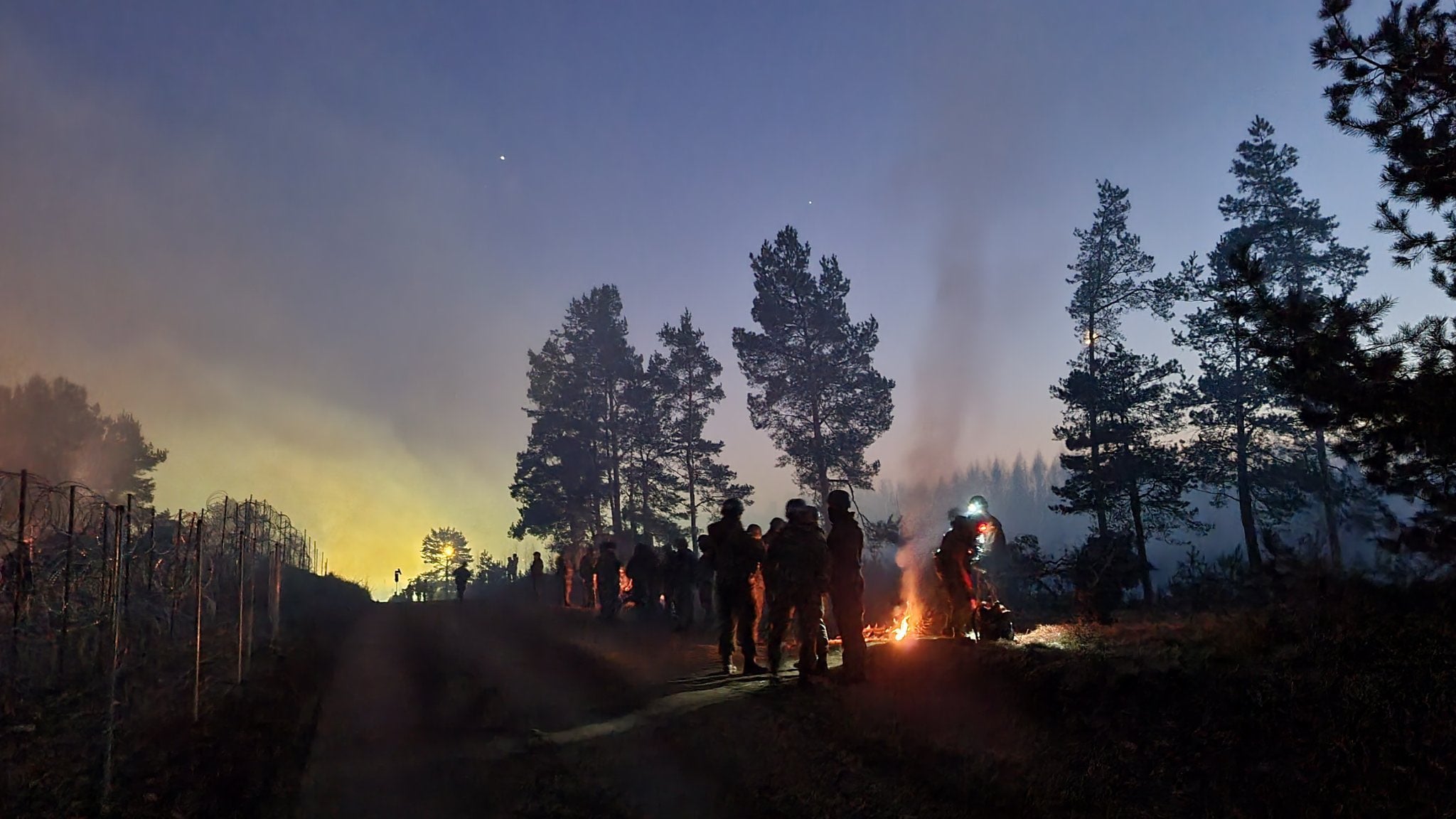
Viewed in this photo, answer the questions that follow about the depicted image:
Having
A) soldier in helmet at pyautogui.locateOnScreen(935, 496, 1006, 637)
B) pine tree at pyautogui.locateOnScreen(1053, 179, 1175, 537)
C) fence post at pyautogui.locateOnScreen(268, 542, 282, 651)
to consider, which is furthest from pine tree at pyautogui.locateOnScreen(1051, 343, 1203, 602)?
fence post at pyautogui.locateOnScreen(268, 542, 282, 651)

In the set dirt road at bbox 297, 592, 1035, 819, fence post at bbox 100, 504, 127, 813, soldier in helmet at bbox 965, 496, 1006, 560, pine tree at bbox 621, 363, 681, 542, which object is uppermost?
pine tree at bbox 621, 363, 681, 542

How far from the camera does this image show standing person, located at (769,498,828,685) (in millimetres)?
12148

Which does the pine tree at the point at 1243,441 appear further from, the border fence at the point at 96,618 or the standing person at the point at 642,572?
the border fence at the point at 96,618

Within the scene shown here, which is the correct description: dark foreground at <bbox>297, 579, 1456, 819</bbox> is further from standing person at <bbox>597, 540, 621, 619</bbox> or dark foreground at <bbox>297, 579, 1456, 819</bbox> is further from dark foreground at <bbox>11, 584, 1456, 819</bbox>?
standing person at <bbox>597, 540, 621, 619</bbox>

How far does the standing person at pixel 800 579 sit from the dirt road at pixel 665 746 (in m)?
0.74

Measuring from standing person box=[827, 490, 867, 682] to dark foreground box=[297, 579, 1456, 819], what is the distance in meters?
0.49

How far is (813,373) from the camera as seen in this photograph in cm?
3653

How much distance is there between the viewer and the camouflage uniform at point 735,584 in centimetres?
1437

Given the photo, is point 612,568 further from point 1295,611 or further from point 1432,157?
point 1432,157

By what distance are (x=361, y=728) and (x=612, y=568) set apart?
48.7ft

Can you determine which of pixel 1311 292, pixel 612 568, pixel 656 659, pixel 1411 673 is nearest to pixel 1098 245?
pixel 1311 292

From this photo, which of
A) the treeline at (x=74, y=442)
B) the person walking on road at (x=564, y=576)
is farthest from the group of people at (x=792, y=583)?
the treeline at (x=74, y=442)

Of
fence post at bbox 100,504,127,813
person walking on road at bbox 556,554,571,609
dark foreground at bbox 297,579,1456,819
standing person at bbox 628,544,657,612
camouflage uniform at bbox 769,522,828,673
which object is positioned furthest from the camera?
person walking on road at bbox 556,554,571,609

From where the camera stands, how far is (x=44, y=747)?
943 centimetres
